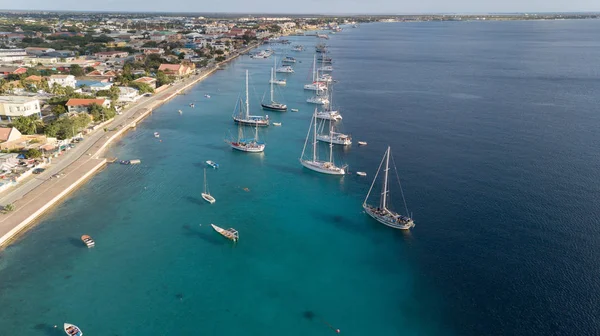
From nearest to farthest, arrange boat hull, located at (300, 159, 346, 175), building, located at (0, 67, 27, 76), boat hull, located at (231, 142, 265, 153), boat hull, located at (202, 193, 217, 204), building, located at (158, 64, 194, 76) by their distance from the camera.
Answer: boat hull, located at (202, 193, 217, 204)
boat hull, located at (300, 159, 346, 175)
boat hull, located at (231, 142, 265, 153)
building, located at (0, 67, 27, 76)
building, located at (158, 64, 194, 76)

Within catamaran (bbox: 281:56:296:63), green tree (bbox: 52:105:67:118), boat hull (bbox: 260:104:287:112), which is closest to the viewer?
green tree (bbox: 52:105:67:118)

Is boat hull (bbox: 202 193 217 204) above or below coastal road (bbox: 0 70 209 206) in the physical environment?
below

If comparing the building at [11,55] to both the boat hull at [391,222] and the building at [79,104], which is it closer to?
the building at [79,104]

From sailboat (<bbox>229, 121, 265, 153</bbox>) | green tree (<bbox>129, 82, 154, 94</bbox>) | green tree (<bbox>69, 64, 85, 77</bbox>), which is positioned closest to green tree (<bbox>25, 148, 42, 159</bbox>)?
sailboat (<bbox>229, 121, 265, 153</bbox>)

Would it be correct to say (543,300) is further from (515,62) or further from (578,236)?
(515,62)

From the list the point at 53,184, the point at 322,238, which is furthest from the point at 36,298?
the point at 322,238

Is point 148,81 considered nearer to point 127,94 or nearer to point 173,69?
point 127,94

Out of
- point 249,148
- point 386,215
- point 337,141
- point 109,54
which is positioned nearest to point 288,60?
point 109,54

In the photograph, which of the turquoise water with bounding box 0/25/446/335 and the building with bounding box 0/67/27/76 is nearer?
the turquoise water with bounding box 0/25/446/335

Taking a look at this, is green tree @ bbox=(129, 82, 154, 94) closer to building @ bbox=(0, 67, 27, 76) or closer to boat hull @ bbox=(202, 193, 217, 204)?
building @ bbox=(0, 67, 27, 76)
